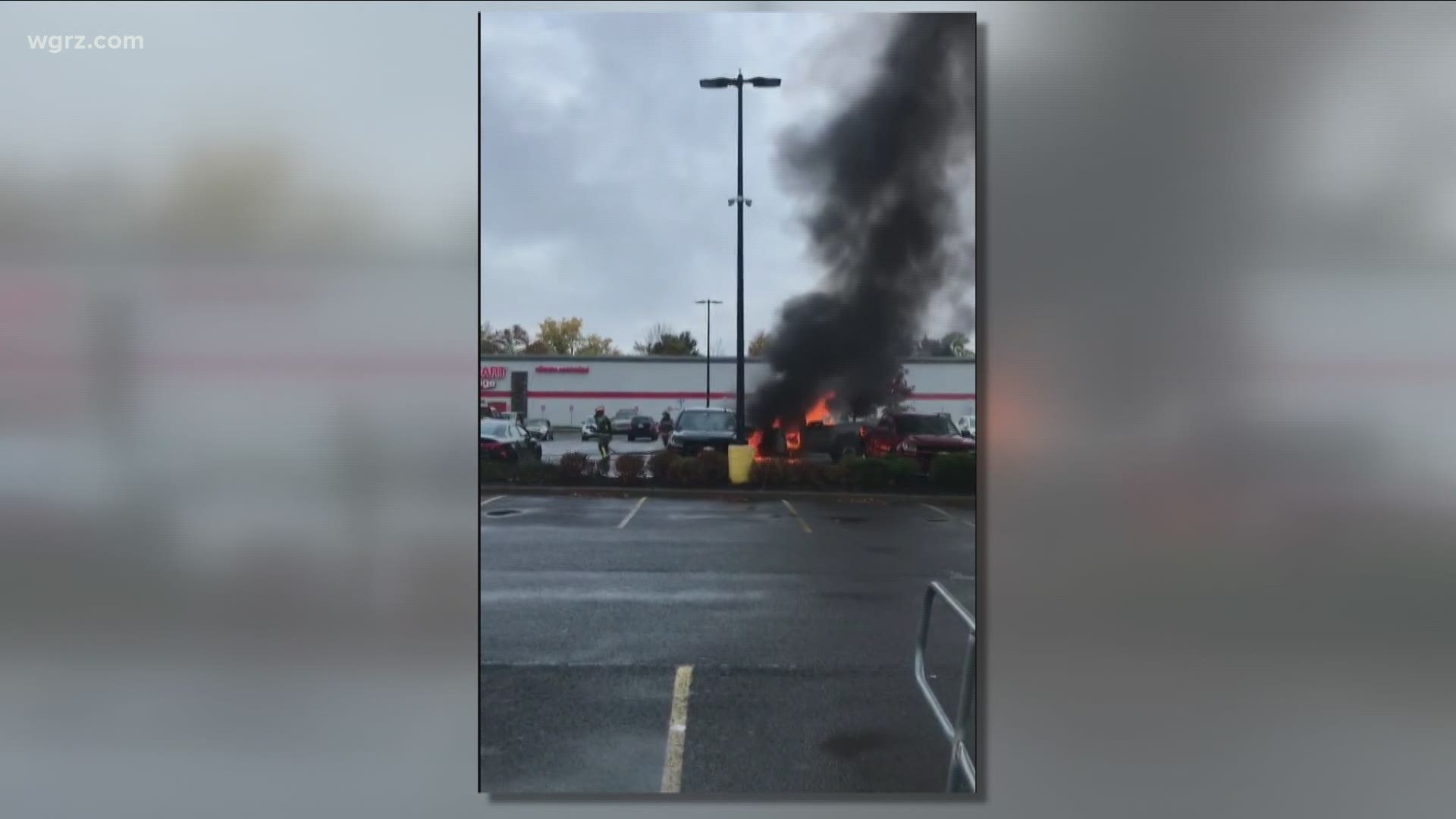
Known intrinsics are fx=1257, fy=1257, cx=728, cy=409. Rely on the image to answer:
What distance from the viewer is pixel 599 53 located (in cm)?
467

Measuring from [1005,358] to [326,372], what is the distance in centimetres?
254

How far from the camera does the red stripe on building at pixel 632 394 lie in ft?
15.2

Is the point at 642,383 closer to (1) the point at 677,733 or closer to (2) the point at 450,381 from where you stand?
(2) the point at 450,381

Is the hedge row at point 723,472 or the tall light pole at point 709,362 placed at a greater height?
the tall light pole at point 709,362

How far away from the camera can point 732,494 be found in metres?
4.71

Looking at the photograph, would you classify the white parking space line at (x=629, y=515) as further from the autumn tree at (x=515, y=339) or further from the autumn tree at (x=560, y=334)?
the autumn tree at (x=515, y=339)

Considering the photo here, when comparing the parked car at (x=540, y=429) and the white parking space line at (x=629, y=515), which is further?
the white parking space line at (x=629, y=515)

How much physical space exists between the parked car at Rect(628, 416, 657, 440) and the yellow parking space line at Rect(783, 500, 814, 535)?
0.56 m

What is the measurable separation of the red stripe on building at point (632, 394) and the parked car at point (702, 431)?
6 cm

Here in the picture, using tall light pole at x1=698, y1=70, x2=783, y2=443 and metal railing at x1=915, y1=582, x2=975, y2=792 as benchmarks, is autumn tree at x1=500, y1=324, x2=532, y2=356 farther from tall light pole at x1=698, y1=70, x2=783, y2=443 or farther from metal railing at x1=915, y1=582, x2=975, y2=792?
metal railing at x1=915, y1=582, x2=975, y2=792

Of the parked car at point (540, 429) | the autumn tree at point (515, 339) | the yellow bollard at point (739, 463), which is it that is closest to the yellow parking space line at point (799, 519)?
the yellow bollard at point (739, 463)

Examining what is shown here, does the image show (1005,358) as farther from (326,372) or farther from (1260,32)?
(326,372)

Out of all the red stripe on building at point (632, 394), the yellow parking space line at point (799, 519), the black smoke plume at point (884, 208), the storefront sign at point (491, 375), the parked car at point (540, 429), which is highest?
the black smoke plume at point (884, 208)

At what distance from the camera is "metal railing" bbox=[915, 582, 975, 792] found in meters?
4.63
